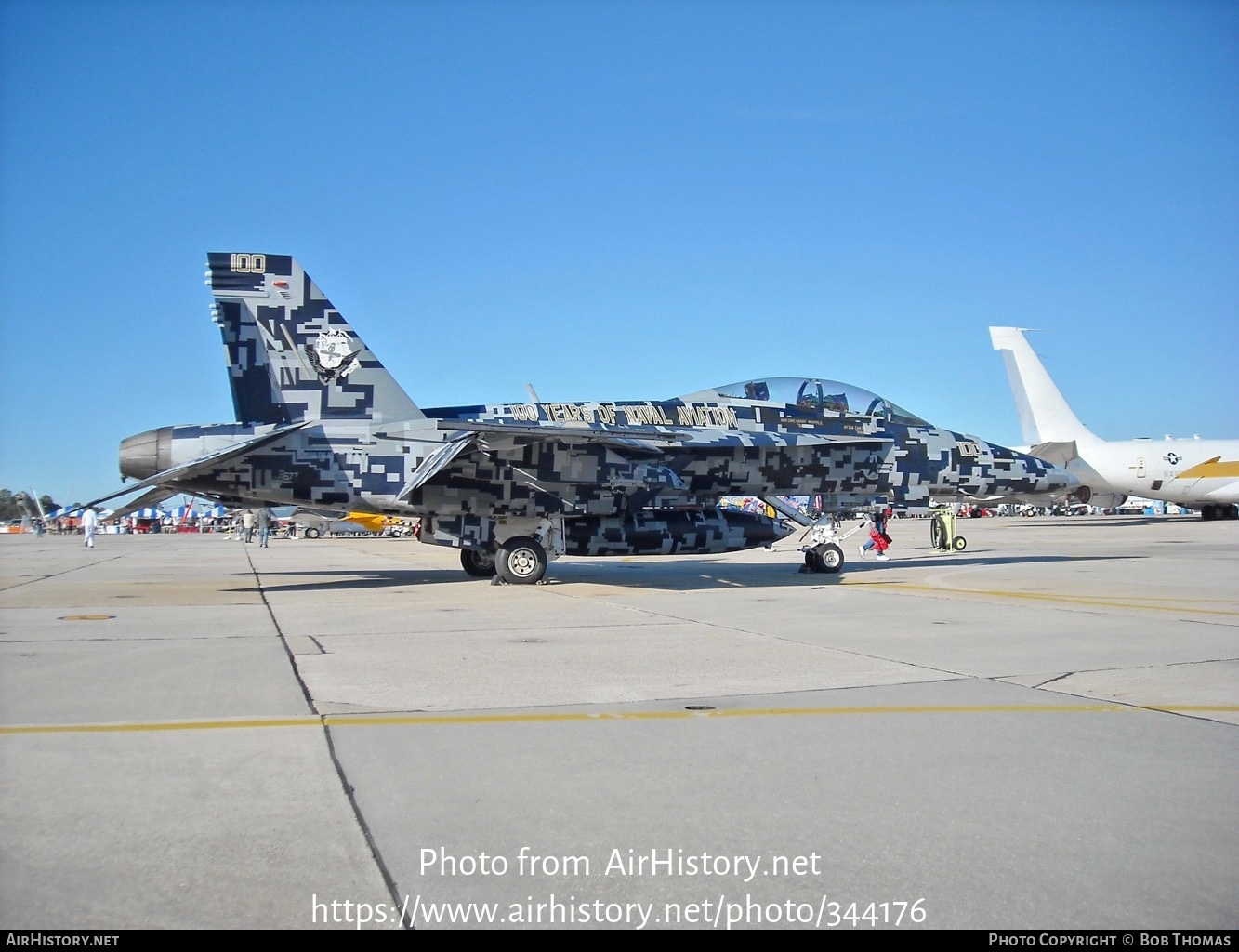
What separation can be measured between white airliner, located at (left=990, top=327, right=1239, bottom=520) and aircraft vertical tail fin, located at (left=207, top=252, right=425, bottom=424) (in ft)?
110

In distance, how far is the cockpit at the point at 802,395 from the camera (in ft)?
57.5

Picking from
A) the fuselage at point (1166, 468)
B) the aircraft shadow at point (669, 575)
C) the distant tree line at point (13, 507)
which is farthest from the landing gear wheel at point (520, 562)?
the distant tree line at point (13, 507)

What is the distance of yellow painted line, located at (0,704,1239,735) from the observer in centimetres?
564

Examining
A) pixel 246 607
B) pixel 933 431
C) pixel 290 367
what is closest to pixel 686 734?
pixel 246 607

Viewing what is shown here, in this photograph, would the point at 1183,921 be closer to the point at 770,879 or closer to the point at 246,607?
the point at 770,879

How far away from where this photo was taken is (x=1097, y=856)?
12.0 ft

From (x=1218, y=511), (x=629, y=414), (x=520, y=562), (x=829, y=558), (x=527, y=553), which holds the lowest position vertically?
(x=1218, y=511)

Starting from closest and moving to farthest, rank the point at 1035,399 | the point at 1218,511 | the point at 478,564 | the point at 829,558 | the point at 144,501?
1. the point at 144,501
2. the point at 829,558
3. the point at 478,564
4. the point at 1035,399
5. the point at 1218,511

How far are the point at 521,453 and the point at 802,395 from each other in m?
5.30

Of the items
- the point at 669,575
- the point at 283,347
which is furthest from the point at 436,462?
the point at 669,575

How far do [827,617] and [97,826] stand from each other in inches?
334

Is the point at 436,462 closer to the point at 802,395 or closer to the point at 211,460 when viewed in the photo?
the point at 211,460

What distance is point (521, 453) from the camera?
15789 millimetres

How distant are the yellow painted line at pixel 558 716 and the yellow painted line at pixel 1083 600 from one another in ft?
19.9
